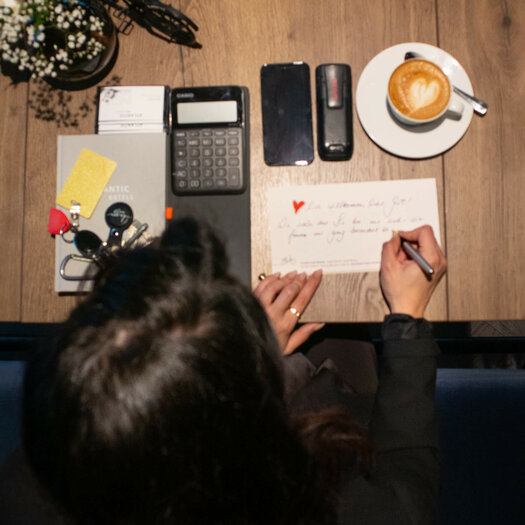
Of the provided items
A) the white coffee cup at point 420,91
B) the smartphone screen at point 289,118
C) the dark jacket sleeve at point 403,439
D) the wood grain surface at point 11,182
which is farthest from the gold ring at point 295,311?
the wood grain surface at point 11,182

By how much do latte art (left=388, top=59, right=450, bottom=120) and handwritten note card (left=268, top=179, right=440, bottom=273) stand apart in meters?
0.11

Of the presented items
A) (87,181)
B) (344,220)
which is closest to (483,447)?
(344,220)

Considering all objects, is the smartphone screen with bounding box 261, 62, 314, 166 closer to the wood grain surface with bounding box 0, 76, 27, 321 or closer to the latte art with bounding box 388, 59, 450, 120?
the latte art with bounding box 388, 59, 450, 120

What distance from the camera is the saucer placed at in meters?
0.66

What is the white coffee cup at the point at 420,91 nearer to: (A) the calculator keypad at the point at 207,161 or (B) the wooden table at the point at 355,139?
(B) the wooden table at the point at 355,139

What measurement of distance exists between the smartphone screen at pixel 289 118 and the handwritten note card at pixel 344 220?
0.06 metres

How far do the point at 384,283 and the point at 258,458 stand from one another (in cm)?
35

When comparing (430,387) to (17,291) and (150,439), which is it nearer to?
(150,439)

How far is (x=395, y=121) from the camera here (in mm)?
666

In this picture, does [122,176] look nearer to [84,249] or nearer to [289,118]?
[84,249]

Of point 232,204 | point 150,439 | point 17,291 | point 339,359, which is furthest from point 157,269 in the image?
point 339,359

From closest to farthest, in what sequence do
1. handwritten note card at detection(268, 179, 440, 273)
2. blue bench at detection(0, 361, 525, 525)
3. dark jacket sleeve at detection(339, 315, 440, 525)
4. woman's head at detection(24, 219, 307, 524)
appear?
woman's head at detection(24, 219, 307, 524), dark jacket sleeve at detection(339, 315, 440, 525), handwritten note card at detection(268, 179, 440, 273), blue bench at detection(0, 361, 525, 525)

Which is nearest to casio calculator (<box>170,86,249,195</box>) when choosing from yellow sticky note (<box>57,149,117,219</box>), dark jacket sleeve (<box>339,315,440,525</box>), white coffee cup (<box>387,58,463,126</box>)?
yellow sticky note (<box>57,149,117,219</box>)

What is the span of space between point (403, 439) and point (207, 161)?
532mm
